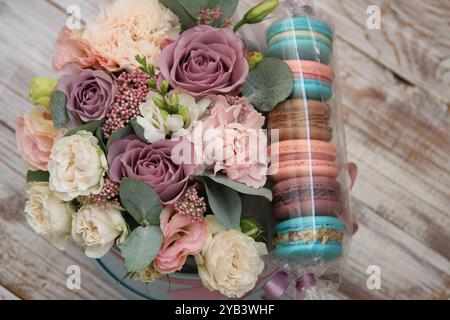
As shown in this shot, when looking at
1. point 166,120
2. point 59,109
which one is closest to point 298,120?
point 166,120

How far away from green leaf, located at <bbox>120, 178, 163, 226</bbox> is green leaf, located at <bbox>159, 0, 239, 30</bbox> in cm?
21

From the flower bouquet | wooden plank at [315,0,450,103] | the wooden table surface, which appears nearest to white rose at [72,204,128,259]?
the flower bouquet

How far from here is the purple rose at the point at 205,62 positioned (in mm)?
585

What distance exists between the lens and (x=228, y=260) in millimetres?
594

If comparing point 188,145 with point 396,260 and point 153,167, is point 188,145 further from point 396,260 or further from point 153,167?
point 396,260

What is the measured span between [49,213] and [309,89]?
0.33m

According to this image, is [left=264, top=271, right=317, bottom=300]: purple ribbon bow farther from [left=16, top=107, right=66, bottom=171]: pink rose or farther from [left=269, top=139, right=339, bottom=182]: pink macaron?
[left=16, top=107, right=66, bottom=171]: pink rose

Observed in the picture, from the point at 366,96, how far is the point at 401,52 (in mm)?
107

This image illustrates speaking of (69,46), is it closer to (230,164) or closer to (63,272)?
(230,164)

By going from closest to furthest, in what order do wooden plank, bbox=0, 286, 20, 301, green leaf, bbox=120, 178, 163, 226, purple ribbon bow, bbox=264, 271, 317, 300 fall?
green leaf, bbox=120, 178, 163, 226 < purple ribbon bow, bbox=264, 271, 317, 300 < wooden plank, bbox=0, 286, 20, 301

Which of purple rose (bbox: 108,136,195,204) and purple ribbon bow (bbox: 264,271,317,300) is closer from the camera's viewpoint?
purple rose (bbox: 108,136,195,204)

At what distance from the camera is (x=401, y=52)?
1.01 m

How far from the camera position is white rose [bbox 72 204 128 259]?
23.0 inches

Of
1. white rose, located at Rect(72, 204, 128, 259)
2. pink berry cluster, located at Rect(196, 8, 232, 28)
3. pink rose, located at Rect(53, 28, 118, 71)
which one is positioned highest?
pink berry cluster, located at Rect(196, 8, 232, 28)
